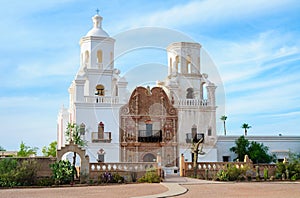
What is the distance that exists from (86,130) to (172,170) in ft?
26.3

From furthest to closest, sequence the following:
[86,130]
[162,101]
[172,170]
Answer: [162,101] → [86,130] → [172,170]

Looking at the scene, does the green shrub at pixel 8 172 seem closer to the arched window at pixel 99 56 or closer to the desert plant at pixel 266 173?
the desert plant at pixel 266 173

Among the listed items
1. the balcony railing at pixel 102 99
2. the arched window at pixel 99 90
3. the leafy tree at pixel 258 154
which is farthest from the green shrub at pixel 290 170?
the arched window at pixel 99 90

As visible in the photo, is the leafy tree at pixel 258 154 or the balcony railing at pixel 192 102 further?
the leafy tree at pixel 258 154

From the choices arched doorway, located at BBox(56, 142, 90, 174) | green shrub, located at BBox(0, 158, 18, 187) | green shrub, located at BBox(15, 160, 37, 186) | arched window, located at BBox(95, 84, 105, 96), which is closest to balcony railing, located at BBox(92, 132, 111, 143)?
arched window, located at BBox(95, 84, 105, 96)

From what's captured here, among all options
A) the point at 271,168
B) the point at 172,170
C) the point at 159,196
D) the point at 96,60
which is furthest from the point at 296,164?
the point at 96,60

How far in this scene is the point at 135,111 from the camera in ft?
128

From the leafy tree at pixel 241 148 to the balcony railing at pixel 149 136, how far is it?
693cm

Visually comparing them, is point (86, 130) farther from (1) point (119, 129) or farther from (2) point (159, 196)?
(2) point (159, 196)

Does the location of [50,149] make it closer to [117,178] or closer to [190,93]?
[190,93]

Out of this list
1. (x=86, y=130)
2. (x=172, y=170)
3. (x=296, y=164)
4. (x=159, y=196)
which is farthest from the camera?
(x=86, y=130)

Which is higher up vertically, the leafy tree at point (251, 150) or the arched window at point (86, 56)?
the arched window at point (86, 56)

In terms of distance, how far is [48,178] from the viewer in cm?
2386

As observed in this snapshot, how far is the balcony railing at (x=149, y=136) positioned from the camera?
38625 millimetres
